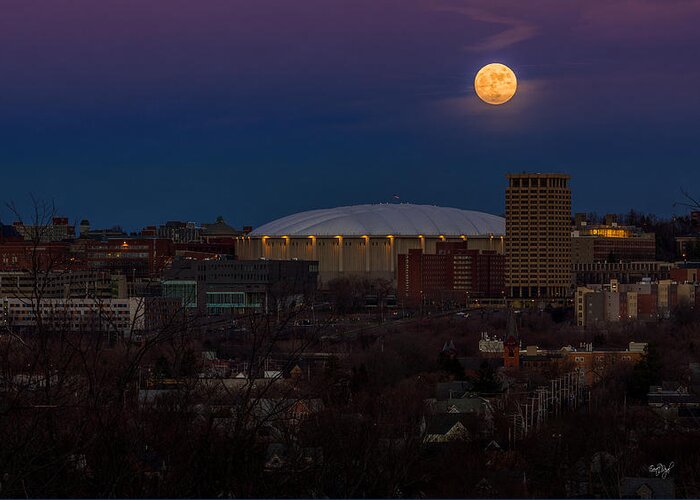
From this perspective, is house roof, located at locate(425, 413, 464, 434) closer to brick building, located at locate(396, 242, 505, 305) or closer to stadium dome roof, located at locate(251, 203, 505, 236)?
brick building, located at locate(396, 242, 505, 305)

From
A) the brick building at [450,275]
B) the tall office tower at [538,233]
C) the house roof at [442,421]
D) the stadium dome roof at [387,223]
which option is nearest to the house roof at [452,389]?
the house roof at [442,421]

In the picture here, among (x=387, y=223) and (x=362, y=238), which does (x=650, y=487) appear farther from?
(x=387, y=223)

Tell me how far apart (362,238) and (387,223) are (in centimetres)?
259

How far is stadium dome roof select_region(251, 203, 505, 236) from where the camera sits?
82.2 metres

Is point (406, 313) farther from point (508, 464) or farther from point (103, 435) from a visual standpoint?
point (103, 435)

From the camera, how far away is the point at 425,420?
17.8 m

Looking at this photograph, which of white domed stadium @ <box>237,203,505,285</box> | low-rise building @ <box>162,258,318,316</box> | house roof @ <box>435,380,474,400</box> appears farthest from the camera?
white domed stadium @ <box>237,203,505,285</box>

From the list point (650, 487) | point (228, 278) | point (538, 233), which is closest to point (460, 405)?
point (650, 487)

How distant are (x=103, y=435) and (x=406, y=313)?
53073 millimetres

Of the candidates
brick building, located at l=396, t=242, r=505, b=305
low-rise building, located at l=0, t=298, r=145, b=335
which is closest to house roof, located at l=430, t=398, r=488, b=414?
low-rise building, located at l=0, t=298, r=145, b=335

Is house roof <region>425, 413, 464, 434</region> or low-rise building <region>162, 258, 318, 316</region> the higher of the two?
low-rise building <region>162, 258, 318, 316</region>

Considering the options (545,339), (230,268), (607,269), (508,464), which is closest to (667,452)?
(508,464)

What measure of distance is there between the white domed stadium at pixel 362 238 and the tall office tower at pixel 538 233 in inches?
175

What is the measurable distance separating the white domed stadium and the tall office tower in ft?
14.6
